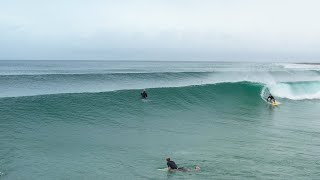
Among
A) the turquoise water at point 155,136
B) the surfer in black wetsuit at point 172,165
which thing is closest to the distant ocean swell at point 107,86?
the turquoise water at point 155,136

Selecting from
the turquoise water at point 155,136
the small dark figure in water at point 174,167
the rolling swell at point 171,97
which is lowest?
the small dark figure in water at point 174,167

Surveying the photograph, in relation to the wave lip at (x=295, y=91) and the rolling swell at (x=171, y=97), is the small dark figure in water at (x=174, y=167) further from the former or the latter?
the wave lip at (x=295, y=91)

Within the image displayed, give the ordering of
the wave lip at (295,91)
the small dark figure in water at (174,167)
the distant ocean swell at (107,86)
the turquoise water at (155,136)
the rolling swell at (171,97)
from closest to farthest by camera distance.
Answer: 1. the small dark figure in water at (174,167)
2. the turquoise water at (155,136)
3. the rolling swell at (171,97)
4. the distant ocean swell at (107,86)
5. the wave lip at (295,91)

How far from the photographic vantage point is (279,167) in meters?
13.9

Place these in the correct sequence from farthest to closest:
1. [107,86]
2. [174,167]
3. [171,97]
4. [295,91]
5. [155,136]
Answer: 1. [295,91]
2. [107,86]
3. [171,97]
4. [155,136]
5. [174,167]

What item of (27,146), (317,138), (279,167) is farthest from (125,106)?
(279,167)

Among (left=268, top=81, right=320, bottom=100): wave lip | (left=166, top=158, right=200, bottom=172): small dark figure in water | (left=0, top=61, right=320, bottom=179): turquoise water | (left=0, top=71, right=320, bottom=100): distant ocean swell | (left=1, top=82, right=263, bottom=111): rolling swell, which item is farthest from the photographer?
(left=268, top=81, right=320, bottom=100): wave lip

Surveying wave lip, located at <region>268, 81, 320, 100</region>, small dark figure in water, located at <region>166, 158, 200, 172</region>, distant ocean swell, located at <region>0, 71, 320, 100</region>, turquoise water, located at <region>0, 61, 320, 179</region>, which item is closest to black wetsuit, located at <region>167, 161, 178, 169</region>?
small dark figure in water, located at <region>166, 158, 200, 172</region>

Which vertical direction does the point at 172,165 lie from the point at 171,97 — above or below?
below

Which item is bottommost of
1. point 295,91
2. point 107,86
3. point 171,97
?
point 171,97

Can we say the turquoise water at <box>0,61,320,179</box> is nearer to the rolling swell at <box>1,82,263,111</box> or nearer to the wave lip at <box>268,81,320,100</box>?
the rolling swell at <box>1,82,263,111</box>

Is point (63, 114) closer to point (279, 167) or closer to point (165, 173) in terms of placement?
point (165, 173)

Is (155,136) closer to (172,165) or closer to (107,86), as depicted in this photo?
(172,165)

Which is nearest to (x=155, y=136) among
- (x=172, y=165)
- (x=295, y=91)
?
(x=172, y=165)
